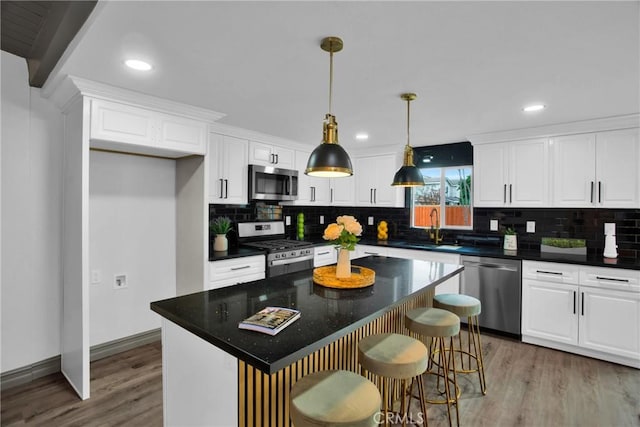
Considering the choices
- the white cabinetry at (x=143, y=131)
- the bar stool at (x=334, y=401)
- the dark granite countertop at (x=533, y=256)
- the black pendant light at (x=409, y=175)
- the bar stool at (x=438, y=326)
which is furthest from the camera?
the dark granite countertop at (x=533, y=256)

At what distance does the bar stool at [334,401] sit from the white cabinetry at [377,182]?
355 cm

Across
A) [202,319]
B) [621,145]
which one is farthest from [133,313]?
[621,145]

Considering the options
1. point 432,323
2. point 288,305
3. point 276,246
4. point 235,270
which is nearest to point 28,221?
point 235,270

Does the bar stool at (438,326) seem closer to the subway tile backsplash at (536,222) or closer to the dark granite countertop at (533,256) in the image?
the dark granite countertop at (533,256)

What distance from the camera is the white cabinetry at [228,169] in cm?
355

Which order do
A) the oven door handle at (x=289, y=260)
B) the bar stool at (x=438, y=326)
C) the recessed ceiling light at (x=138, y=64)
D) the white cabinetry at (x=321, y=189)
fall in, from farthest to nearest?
the white cabinetry at (x=321, y=189) < the oven door handle at (x=289, y=260) < the bar stool at (x=438, y=326) < the recessed ceiling light at (x=138, y=64)

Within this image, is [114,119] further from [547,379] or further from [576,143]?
[576,143]

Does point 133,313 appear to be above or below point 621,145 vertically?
below

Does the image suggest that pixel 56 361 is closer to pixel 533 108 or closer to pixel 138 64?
pixel 138 64

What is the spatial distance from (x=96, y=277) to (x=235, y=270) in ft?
4.15

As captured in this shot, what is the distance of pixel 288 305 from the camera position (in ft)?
5.78

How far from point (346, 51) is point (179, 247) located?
2690 mm

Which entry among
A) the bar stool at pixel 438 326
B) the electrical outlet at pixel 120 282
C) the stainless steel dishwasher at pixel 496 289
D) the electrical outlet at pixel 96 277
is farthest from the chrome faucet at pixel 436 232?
the electrical outlet at pixel 96 277

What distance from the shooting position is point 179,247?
353cm
